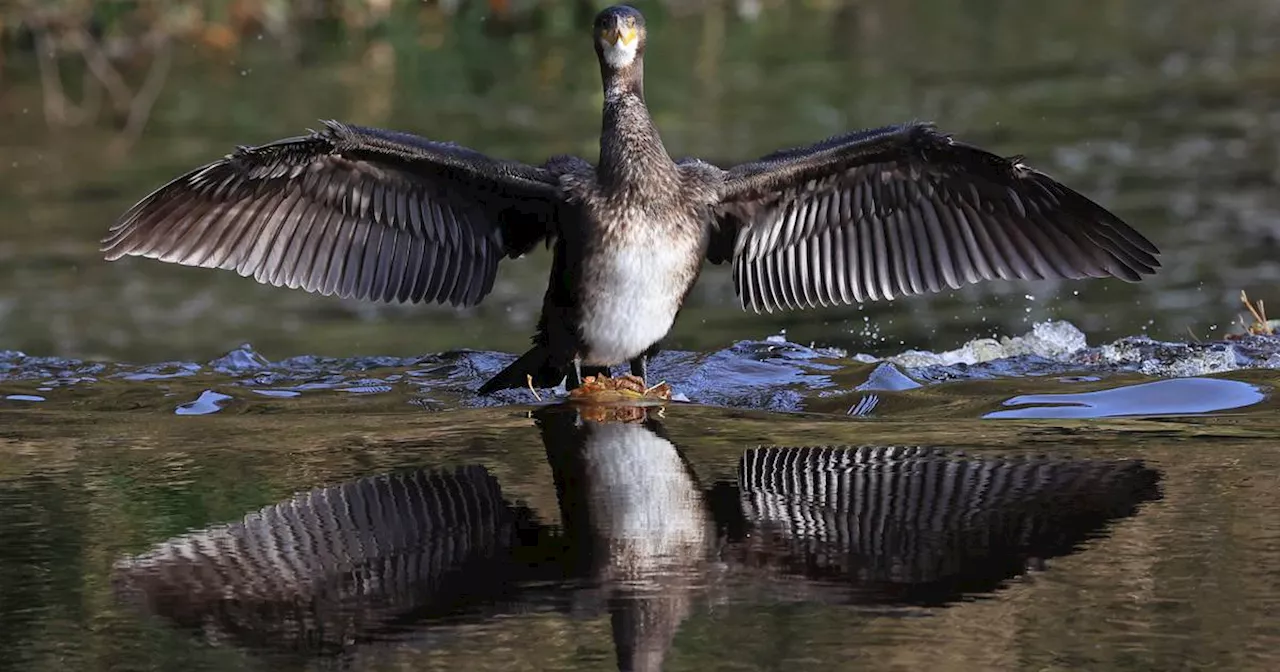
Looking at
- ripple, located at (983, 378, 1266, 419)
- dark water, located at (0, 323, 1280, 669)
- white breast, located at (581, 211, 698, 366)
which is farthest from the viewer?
white breast, located at (581, 211, 698, 366)

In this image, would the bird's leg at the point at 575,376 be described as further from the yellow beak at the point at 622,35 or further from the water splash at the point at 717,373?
the yellow beak at the point at 622,35

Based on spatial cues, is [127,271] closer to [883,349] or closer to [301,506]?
[883,349]

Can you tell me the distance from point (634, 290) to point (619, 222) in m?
0.24

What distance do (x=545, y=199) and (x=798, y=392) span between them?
3.63ft

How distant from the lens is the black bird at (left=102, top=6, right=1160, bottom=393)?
21.5 feet

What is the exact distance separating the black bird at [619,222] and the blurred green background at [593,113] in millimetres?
2495

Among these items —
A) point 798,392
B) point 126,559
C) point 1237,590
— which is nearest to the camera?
point 1237,590

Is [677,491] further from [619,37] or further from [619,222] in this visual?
[619,37]

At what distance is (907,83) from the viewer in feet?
54.9

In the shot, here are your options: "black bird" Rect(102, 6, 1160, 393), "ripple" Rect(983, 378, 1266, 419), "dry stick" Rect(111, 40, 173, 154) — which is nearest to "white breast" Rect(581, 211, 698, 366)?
"black bird" Rect(102, 6, 1160, 393)

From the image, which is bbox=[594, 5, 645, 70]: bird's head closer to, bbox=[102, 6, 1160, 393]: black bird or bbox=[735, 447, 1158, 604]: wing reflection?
bbox=[102, 6, 1160, 393]: black bird

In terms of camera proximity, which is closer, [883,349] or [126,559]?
[126,559]

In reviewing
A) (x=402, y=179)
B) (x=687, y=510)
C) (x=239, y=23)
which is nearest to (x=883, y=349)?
(x=402, y=179)

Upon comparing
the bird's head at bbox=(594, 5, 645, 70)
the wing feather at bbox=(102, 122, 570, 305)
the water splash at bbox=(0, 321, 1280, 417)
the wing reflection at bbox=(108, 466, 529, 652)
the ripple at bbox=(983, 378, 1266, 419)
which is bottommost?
the wing reflection at bbox=(108, 466, 529, 652)
